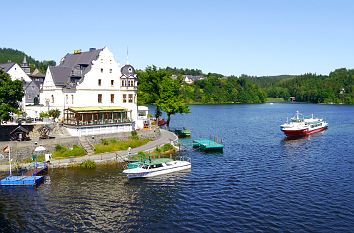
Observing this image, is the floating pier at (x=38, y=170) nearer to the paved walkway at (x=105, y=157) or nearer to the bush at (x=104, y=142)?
the paved walkway at (x=105, y=157)

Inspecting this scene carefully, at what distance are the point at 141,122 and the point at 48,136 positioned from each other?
2201 centimetres

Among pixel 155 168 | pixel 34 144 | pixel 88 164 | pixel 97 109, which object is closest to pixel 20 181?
pixel 88 164

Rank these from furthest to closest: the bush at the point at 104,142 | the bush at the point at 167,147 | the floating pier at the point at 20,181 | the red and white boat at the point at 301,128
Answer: the red and white boat at the point at 301,128, the bush at the point at 167,147, the bush at the point at 104,142, the floating pier at the point at 20,181

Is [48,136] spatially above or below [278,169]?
above

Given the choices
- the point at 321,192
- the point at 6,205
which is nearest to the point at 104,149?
the point at 6,205

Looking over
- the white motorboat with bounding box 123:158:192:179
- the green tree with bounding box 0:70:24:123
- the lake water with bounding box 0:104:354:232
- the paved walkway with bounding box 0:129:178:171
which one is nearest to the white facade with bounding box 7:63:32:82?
the green tree with bounding box 0:70:24:123

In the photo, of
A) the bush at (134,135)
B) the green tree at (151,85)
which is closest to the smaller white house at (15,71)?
the green tree at (151,85)

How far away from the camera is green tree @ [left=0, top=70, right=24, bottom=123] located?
216 ft

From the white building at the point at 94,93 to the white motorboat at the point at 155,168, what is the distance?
19.7m

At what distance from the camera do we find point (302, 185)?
180 feet

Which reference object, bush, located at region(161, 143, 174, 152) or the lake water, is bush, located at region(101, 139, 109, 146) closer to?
the lake water

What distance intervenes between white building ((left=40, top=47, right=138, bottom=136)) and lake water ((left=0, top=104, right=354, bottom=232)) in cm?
1606

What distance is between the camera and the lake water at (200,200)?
3997cm

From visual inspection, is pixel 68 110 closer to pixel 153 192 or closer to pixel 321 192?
pixel 153 192
